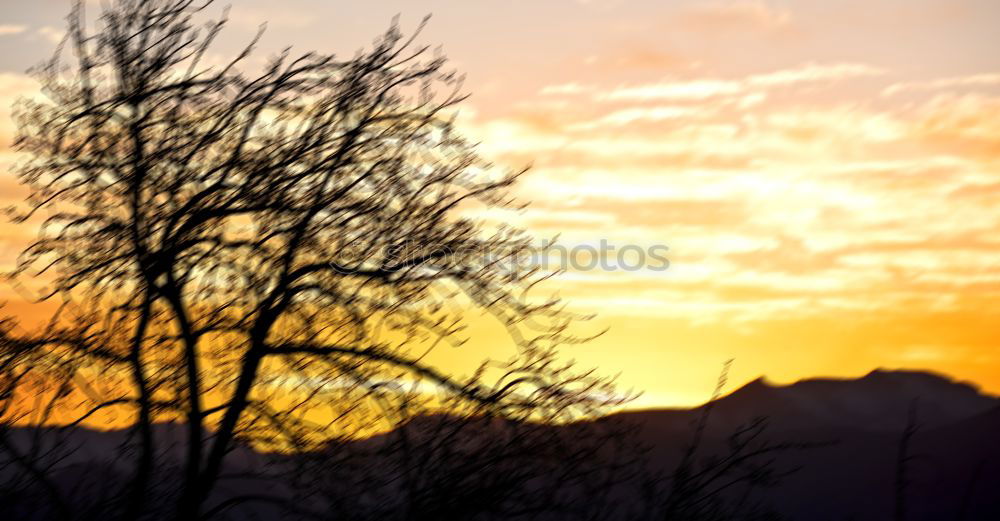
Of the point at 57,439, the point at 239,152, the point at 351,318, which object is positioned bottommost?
the point at 57,439

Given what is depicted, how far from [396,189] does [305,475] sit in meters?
2.43

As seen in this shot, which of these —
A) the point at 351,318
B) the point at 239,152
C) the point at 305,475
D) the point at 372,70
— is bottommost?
the point at 305,475

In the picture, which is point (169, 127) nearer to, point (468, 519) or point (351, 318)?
point (351, 318)

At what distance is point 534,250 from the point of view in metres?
9.02

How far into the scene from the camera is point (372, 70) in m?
9.19

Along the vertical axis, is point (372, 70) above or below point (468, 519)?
above

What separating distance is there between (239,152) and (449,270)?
6.63 feet

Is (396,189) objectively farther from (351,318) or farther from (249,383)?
(249,383)

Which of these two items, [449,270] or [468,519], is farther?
[449,270]

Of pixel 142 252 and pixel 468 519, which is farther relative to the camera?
pixel 142 252

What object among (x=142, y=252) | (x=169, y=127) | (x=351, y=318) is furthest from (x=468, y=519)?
(x=169, y=127)

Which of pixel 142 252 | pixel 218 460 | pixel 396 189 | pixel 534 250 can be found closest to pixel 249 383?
pixel 218 460

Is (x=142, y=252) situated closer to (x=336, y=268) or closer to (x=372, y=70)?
(x=336, y=268)

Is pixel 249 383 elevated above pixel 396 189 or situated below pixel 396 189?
below
